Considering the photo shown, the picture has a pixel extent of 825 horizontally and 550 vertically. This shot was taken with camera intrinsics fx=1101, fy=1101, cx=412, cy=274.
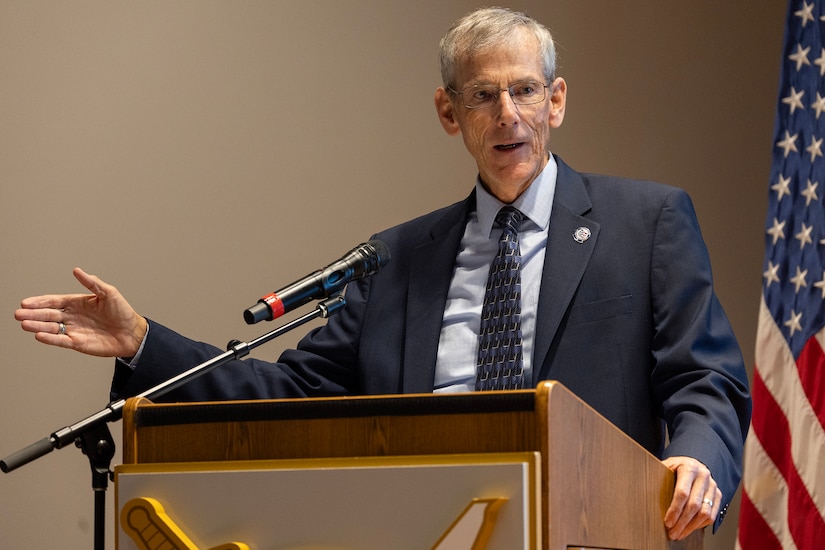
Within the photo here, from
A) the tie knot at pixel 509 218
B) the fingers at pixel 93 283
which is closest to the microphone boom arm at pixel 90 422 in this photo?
the fingers at pixel 93 283

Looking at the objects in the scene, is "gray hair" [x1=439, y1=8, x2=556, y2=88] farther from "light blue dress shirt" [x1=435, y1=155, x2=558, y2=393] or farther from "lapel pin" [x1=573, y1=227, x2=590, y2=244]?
"lapel pin" [x1=573, y1=227, x2=590, y2=244]

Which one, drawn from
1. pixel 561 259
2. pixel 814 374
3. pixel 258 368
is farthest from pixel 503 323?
pixel 814 374

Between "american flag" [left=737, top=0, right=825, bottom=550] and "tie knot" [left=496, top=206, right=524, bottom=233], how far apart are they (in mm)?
1139

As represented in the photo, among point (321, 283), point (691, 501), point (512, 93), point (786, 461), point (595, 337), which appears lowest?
point (786, 461)

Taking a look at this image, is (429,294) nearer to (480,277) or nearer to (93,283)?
(480,277)

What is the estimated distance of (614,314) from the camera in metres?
2.16

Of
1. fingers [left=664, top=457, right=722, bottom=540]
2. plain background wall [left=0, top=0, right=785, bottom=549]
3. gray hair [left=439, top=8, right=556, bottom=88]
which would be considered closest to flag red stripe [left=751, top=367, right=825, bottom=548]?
plain background wall [left=0, top=0, right=785, bottom=549]

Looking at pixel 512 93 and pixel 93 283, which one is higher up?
pixel 512 93

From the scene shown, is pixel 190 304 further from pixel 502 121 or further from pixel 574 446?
pixel 574 446

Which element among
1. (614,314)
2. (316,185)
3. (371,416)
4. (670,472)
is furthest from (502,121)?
(316,185)

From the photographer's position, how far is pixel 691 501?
1638 millimetres

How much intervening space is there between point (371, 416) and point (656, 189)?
1.15 meters

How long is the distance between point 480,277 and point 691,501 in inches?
33.4

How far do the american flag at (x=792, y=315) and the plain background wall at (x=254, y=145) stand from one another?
69 centimetres
